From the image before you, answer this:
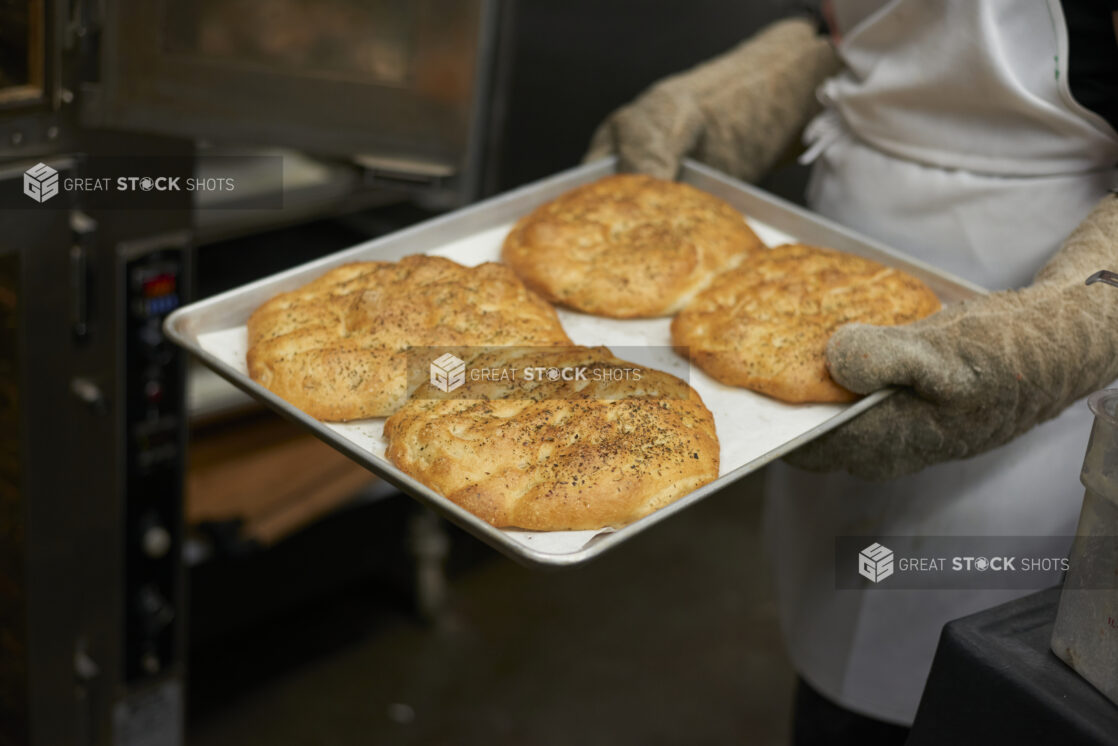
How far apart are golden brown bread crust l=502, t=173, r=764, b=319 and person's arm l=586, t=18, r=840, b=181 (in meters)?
0.10

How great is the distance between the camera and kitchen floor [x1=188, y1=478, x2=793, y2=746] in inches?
108

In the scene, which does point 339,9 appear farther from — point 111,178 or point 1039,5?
point 1039,5

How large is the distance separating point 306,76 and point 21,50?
40 centimetres

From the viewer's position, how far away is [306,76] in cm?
166

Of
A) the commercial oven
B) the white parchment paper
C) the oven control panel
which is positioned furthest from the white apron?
the oven control panel

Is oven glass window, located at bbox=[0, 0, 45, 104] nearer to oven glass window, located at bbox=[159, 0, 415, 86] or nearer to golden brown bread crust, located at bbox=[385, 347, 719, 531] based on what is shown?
oven glass window, located at bbox=[159, 0, 415, 86]

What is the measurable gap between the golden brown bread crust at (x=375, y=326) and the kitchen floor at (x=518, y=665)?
1497mm

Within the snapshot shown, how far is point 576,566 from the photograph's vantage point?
2.97 ft

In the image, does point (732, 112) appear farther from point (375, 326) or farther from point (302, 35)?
point (375, 326)

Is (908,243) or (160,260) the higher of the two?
(908,243)

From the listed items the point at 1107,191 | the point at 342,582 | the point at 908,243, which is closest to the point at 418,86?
the point at 908,243

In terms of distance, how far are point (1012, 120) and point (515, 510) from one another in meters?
0.87

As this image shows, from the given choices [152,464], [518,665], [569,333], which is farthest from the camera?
[518,665]

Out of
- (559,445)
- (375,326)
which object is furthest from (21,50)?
(559,445)
